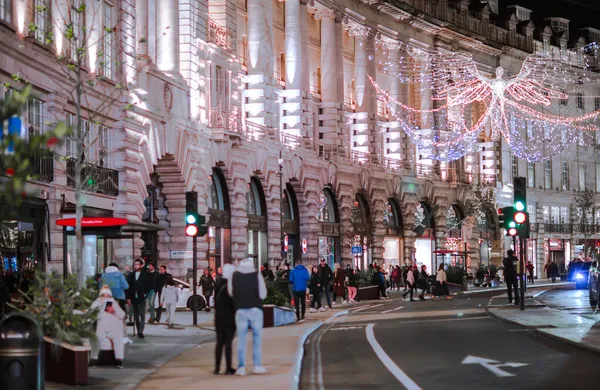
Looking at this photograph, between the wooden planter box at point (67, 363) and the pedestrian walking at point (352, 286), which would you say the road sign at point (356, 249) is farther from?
the wooden planter box at point (67, 363)

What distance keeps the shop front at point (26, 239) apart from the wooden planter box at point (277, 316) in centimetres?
577

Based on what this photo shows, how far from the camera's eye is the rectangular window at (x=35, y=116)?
31.0 meters

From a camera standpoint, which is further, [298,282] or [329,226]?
[329,226]

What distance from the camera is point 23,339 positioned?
13.6 meters

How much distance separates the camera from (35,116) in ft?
103

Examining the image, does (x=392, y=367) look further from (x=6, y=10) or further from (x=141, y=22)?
(x=141, y=22)

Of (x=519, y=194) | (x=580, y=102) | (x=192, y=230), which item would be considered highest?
(x=580, y=102)

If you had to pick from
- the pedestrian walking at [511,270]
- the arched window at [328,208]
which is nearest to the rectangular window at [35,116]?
the pedestrian walking at [511,270]

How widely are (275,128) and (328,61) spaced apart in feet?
30.7

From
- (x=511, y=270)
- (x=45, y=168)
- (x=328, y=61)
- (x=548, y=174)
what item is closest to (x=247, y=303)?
(x=45, y=168)

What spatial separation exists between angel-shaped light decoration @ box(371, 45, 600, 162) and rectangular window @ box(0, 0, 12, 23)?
127ft

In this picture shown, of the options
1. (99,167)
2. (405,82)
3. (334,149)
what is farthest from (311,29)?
(99,167)

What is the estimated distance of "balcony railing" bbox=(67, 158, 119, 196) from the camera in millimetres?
34375

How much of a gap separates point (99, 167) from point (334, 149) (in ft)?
101
